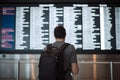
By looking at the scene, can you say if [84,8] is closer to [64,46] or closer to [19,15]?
[19,15]

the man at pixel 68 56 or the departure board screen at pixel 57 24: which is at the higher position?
the departure board screen at pixel 57 24

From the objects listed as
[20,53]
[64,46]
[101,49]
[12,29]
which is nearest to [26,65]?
[20,53]

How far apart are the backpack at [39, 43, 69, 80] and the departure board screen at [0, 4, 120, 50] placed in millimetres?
2000

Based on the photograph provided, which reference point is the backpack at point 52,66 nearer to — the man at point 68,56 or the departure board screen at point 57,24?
the man at point 68,56

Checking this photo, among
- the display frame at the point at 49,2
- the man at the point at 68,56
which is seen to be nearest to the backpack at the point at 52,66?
the man at the point at 68,56

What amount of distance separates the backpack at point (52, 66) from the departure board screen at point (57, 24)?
2.00 m

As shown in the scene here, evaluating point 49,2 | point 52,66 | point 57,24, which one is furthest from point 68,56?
point 49,2

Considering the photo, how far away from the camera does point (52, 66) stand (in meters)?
2.57

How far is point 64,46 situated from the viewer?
2.66 meters

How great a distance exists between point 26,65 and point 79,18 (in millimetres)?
1303

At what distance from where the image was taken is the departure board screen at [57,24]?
4.61 meters

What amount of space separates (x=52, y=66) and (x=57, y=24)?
2.16 meters

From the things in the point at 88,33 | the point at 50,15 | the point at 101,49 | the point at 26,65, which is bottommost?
the point at 26,65

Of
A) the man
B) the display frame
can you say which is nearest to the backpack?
the man
